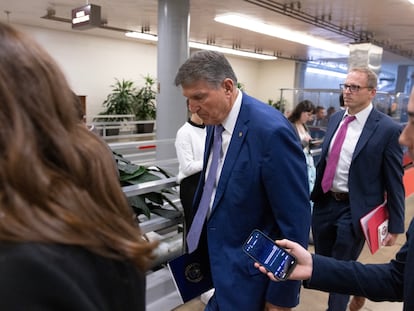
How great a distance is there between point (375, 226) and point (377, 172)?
1.06ft

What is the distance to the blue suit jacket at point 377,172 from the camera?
2.11 m

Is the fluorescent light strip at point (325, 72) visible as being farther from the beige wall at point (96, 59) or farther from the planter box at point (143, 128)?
the planter box at point (143, 128)

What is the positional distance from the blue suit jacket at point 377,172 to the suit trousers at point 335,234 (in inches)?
2.8

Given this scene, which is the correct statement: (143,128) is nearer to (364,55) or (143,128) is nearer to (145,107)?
(145,107)

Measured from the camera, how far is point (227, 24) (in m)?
7.64

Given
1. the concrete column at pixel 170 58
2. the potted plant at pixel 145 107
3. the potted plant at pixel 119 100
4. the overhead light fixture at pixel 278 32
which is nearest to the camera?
the concrete column at pixel 170 58

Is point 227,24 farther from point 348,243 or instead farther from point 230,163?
point 230,163

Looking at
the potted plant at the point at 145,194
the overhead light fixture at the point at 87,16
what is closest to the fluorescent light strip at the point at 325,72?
the overhead light fixture at the point at 87,16

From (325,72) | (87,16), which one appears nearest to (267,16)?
(87,16)

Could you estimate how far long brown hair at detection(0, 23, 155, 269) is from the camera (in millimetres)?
515

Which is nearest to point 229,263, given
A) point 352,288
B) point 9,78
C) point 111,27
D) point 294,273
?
point 294,273

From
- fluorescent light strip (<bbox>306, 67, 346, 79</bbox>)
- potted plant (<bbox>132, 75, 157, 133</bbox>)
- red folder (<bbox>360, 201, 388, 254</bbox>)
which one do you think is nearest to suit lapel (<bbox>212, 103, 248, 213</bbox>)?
red folder (<bbox>360, 201, 388, 254</bbox>)

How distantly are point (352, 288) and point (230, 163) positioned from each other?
1.96ft

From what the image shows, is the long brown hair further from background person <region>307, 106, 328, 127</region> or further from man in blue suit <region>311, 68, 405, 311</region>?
background person <region>307, 106, 328, 127</region>
